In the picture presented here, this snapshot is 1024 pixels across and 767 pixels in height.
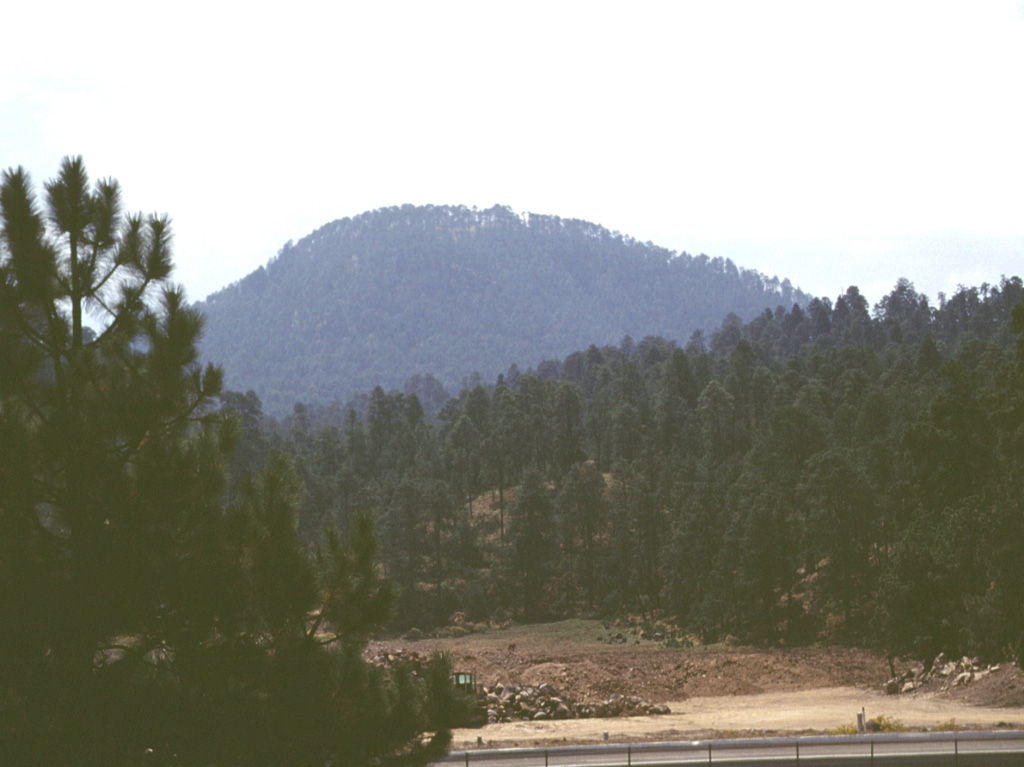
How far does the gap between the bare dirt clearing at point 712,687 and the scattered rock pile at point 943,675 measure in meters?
0.68

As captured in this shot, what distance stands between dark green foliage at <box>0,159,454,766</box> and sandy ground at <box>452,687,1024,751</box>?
62.7ft

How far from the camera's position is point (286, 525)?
13406 millimetres

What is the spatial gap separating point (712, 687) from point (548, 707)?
14839mm

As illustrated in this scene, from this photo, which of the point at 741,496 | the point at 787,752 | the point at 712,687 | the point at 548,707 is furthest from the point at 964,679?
the point at 741,496

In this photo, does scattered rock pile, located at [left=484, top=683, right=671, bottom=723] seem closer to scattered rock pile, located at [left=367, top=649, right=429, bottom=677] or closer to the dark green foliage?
scattered rock pile, located at [left=367, top=649, right=429, bottom=677]

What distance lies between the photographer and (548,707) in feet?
140

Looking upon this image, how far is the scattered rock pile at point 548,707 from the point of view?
136 feet

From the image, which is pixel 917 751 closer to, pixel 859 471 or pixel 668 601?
pixel 859 471

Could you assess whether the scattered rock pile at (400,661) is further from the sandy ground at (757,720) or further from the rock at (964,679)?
the rock at (964,679)

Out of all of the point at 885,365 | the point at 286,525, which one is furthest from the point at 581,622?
the point at 286,525

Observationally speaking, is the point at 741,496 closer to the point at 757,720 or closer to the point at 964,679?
the point at 964,679

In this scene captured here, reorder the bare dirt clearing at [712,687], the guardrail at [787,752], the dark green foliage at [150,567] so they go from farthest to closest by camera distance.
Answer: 1. the bare dirt clearing at [712,687]
2. the guardrail at [787,752]
3. the dark green foliage at [150,567]

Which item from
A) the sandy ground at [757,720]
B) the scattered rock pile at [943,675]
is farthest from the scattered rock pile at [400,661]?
the scattered rock pile at [943,675]

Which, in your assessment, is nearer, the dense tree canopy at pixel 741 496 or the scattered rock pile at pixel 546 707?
the scattered rock pile at pixel 546 707
